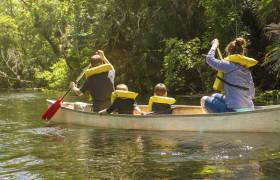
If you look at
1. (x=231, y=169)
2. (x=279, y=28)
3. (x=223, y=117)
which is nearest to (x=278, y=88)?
(x=279, y=28)

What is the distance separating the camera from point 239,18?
21125 millimetres

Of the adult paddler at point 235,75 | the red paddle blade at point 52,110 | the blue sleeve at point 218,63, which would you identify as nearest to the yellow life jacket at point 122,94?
the adult paddler at point 235,75

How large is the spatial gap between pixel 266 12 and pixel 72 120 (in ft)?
27.5

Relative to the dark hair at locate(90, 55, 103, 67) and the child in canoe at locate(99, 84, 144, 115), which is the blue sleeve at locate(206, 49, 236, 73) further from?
the dark hair at locate(90, 55, 103, 67)

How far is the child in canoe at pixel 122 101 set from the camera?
11.2 metres

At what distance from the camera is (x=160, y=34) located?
25.7 metres

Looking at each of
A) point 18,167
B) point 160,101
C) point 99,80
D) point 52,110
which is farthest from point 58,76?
point 18,167

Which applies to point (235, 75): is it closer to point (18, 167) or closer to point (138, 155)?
point (138, 155)

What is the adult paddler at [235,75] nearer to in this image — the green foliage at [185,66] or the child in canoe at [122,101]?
the child in canoe at [122,101]

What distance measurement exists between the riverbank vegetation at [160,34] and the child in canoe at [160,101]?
5.76m

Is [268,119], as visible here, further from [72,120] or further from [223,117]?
[72,120]

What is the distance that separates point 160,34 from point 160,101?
49.7 feet

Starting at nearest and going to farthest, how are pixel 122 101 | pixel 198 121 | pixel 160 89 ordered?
pixel 198 121
pixel 160 89
pixel 122 101

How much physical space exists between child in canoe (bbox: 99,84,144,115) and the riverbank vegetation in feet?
19.4
